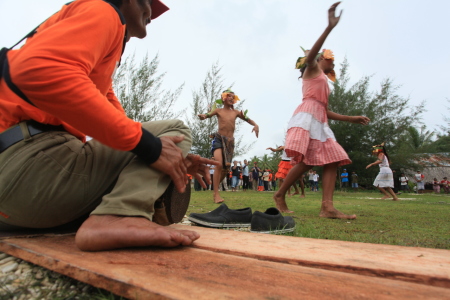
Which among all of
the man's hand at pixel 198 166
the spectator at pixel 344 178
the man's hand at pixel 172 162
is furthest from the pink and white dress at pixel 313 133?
the spectator at pixel 344 178

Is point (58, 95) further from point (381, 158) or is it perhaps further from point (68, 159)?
point (381, 158)

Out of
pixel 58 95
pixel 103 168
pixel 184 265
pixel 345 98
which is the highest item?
pixel 345 98

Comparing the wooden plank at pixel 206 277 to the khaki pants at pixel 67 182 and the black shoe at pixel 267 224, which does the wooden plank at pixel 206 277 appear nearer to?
the khaki pants at pixel 67 182

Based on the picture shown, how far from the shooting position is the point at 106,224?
48.3 inches

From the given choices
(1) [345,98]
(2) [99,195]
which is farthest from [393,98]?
(2) [99,195]

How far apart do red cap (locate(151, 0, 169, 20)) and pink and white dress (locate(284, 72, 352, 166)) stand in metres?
2.16

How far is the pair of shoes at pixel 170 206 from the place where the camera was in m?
1.64

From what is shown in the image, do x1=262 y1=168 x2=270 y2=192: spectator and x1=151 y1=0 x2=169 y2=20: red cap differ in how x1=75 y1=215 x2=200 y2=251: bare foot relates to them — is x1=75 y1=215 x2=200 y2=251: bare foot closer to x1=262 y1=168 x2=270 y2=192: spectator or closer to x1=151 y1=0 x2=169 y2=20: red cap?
x1=151 y1=0 x2=169 y2=20: red cap

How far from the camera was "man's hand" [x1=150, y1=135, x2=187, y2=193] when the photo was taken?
1391 millimetres

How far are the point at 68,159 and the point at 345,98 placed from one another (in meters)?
25.0

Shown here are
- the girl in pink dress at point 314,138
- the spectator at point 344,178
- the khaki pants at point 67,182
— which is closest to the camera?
the khaki pants at point 67,182

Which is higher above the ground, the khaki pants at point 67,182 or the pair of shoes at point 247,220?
the khaki pants at point 67,182

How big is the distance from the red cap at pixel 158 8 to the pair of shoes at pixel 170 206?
42.6 inches

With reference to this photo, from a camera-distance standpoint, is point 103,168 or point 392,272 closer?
point 392,272
